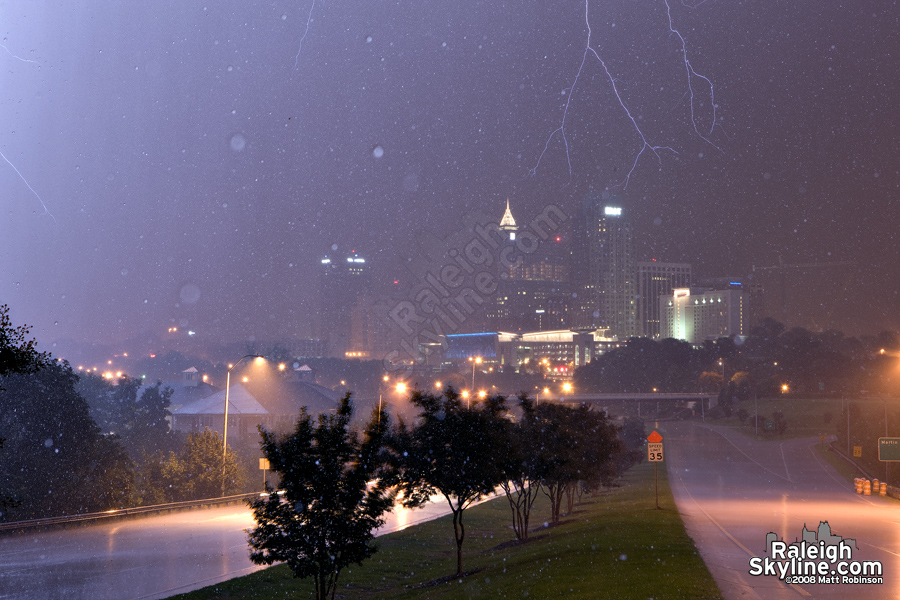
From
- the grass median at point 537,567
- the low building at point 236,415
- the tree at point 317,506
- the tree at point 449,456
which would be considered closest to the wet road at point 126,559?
the grass median at point 537,567

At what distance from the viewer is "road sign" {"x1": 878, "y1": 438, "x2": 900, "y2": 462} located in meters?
40.4

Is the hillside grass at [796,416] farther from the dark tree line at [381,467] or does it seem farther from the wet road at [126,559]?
the wet road at [126,559]

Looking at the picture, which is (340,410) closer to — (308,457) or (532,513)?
(308,457)

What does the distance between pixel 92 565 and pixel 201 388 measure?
12025 centimetres

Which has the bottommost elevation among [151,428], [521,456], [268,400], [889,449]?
[268,400]

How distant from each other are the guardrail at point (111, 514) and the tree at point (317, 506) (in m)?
15.5

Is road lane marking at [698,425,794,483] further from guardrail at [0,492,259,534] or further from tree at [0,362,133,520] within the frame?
tree at [0,362,133,520]

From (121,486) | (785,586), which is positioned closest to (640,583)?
(785,586)

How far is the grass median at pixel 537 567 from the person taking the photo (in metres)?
16.0

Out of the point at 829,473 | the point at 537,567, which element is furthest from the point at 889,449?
the point at 537,567

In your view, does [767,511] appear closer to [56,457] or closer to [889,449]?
[889,449]

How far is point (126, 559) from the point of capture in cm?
2344

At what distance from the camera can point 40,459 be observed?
3791 centimetres

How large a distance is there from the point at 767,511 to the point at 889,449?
1271 cm
